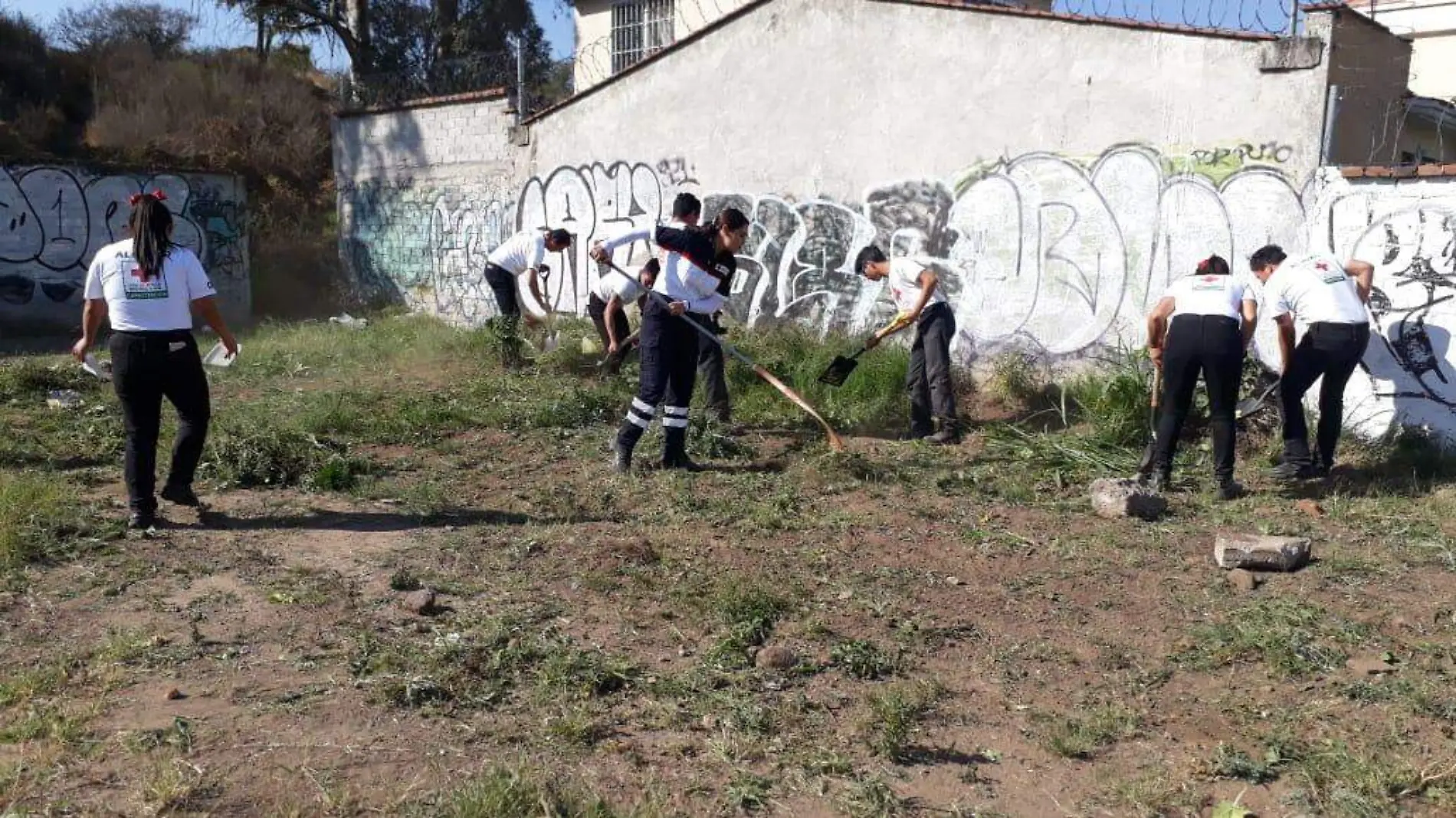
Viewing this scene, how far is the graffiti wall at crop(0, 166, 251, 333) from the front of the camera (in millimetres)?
14984

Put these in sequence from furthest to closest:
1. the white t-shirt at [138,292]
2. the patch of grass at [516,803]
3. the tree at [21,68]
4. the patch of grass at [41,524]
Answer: the tree at [21,68] → the white t-shirt at [138,292] → the patch of grass at [41,524] → the patch of grass at [516,803]

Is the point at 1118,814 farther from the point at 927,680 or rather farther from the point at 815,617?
the point at 815,617

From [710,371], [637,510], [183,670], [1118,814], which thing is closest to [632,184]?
[710,371]

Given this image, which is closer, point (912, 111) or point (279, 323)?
point (912, 111)

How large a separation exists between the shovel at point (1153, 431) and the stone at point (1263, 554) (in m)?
1.47

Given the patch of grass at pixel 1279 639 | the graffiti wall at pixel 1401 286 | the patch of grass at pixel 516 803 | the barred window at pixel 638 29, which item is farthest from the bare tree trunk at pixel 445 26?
the patch of grass at pixel 516 803

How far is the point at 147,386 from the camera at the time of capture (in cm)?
555

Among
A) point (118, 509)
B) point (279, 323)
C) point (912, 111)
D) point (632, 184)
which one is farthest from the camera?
point (279, 323)

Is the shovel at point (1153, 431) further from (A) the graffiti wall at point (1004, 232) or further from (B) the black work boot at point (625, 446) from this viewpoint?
(B) the black work boot at point (625, 446)

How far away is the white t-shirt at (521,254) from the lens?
34.6 feet

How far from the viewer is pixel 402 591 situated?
4.88 m

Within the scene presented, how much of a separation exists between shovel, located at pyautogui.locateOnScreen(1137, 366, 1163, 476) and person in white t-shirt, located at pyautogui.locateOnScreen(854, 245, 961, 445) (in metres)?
1.32

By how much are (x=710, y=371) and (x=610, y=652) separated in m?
4.50

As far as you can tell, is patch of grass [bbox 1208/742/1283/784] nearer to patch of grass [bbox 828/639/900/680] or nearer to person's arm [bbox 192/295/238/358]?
patch of grass [bbox 828/639/900/680]
